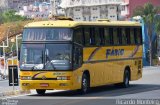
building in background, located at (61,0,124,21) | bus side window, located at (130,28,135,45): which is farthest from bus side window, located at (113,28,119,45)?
building in background, located at (61,0,124,21)

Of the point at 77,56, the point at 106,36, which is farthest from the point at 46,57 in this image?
the point at 106,36

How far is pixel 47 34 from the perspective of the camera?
25219 millimetres

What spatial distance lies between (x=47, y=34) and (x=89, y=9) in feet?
453

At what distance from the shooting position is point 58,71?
2455 centimetres

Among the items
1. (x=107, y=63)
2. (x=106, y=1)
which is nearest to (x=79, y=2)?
(x=106, y=1)

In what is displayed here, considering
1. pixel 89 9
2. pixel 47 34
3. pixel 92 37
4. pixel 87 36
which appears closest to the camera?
pixel 47 34

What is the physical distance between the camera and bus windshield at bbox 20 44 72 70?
24656mm

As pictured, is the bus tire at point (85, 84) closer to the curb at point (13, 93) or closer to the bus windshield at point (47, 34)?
the bus windshield at point (47, 34)

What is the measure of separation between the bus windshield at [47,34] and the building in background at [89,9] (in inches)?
5099

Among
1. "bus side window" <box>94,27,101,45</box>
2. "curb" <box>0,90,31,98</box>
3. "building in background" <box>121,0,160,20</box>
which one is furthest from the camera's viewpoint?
"building in background" <box>121,0,160,20</box>

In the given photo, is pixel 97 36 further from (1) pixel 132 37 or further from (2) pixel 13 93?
(2) pixel 13 93

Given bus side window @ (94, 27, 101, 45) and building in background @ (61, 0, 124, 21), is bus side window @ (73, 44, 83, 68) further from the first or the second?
building in background @ (61, 0, 124, 21)

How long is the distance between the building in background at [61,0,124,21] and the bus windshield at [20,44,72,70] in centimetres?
12991

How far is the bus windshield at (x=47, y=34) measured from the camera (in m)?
25.0
